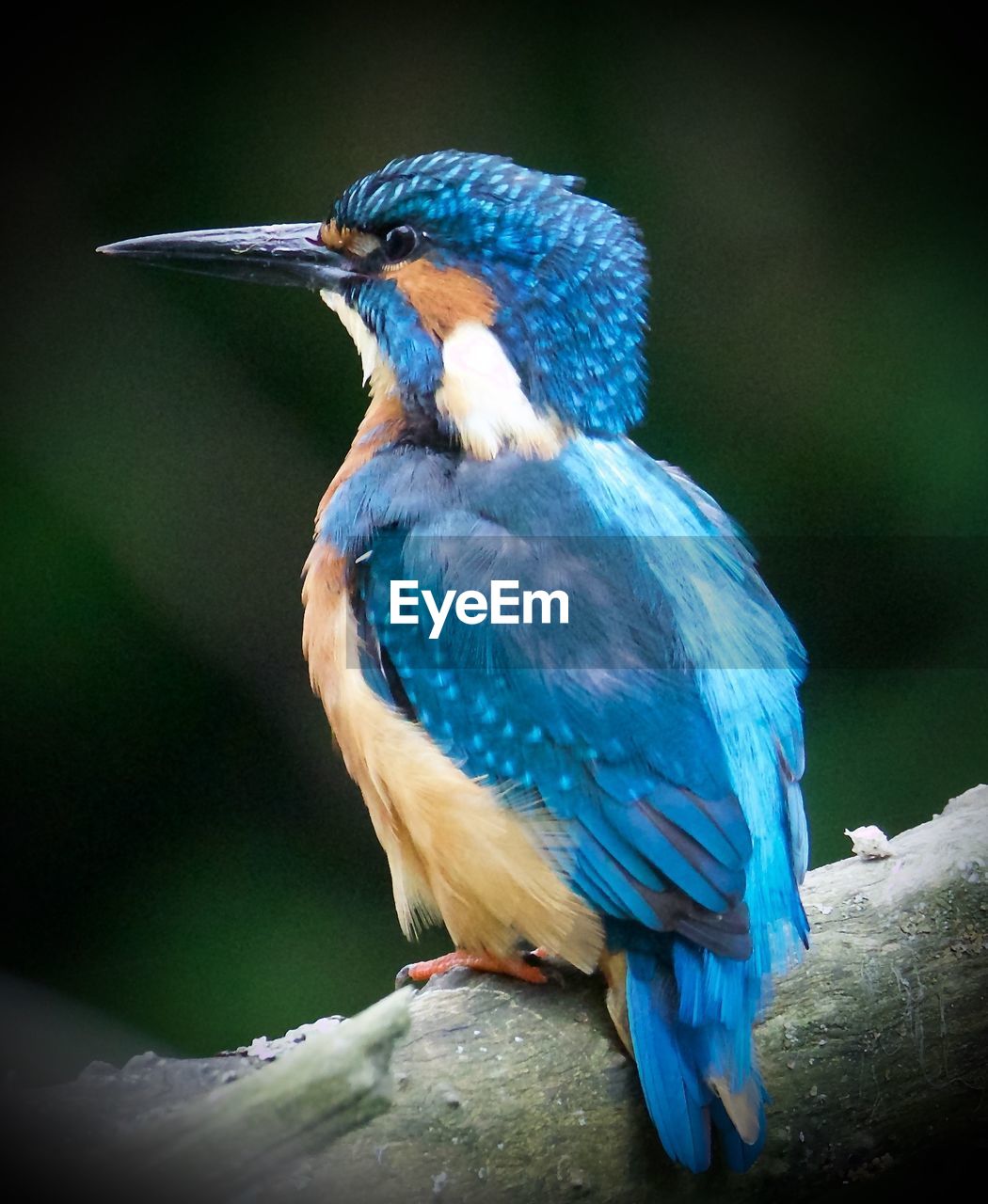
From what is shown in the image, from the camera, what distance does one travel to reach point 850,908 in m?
1.15

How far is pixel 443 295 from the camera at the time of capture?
3.76 ft

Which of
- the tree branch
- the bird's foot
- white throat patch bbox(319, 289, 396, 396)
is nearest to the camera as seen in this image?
the tree branch

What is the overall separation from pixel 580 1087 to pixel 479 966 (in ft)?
0.46

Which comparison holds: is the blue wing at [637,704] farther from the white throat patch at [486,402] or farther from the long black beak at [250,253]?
the long black beak at [250,253]

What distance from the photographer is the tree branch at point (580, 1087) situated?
0.88 metres

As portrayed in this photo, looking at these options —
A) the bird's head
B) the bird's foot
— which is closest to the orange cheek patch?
the bird's head

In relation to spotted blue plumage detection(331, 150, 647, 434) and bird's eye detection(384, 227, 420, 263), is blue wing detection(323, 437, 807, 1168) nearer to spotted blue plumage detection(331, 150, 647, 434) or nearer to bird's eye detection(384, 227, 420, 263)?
spotted blue plumage detection(331, 150, 647, 434)

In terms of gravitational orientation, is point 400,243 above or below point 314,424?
above

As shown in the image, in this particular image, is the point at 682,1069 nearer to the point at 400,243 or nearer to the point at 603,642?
the point at 603,642

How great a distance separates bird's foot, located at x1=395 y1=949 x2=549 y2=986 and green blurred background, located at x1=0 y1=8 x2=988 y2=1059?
0.20 m

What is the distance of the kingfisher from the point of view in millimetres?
962

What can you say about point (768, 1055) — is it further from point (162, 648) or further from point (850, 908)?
point (162, 648)

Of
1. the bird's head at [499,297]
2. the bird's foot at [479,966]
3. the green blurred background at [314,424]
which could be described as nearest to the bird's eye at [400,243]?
the bird's head at [499,297]

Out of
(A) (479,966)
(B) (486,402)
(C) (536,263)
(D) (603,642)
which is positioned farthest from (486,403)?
(A) (479,966)
